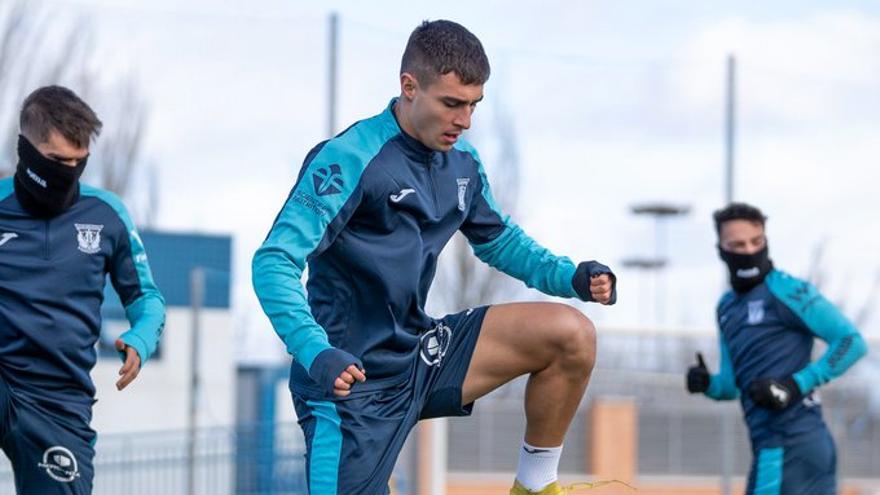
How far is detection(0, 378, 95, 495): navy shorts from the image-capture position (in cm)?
629

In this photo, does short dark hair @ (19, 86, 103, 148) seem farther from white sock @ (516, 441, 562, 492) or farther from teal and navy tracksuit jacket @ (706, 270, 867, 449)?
teal and navy tracksuit jacket @ (706, 270, 867, 449)

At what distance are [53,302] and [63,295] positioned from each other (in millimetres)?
50

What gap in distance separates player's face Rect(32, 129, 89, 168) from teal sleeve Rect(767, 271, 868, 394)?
3945 mm

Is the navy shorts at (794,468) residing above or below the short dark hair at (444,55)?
below

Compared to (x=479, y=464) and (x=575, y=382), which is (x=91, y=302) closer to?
(x=575, y=382)

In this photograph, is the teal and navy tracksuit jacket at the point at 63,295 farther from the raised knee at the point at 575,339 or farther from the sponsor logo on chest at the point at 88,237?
the raised knee at the point at 575,339

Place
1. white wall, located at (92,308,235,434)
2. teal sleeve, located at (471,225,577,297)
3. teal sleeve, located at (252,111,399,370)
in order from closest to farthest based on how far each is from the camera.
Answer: teal sleeve, located at (252,111,399,370) → teal sleeve, located at (471,225,577,297) → white wall, located at (92,308,235,434)

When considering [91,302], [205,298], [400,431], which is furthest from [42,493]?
[205,298]

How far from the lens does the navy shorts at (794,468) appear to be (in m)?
8.48

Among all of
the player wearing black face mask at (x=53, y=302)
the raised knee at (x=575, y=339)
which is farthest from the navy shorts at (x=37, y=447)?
the raised knee at (x=575, y=339)

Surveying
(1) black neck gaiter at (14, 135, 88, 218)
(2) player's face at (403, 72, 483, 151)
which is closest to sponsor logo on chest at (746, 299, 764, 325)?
(2) player's face at (403, 72, 483, 151)

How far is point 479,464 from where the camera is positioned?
51.5 ft

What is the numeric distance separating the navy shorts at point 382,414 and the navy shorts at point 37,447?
1096 millimetres

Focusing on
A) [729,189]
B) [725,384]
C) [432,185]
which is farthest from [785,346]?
[729,189]
